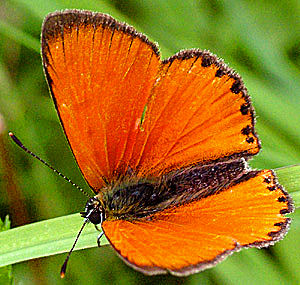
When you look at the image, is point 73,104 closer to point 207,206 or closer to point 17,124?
point 207,206

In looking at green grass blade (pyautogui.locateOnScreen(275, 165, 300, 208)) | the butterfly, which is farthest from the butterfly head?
green grass blade (pyautogui.locateOnScreen(275, 165, 300, 208))

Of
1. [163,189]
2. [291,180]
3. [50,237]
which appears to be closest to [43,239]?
[50,237]

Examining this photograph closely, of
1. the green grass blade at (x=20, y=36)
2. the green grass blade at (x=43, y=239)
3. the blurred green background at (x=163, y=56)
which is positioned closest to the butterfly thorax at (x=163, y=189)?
the green grass blade at (x=43, y=239)

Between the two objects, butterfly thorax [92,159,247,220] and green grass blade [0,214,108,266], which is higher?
butterfly thorax [92,159,247,220]

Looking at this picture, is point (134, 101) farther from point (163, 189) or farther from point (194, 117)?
point (163, 189)

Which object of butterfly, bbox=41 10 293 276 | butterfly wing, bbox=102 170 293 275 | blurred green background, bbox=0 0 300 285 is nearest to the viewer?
butterfly wing, bbox=102 170 293 275

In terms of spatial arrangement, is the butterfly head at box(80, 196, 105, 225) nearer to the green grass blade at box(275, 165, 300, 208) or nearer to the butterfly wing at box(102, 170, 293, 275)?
the butterfly wing at box(102, 170, 293, 275)
